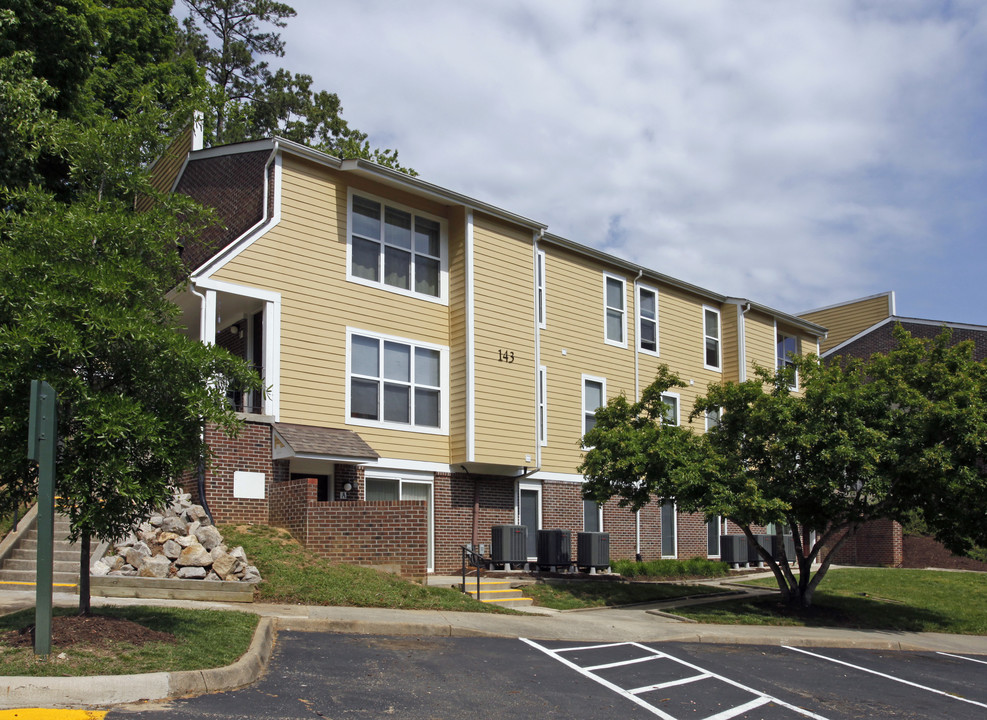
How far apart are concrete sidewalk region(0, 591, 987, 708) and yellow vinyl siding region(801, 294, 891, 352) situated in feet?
84.2

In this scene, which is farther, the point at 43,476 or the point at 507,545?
the point at 507,545

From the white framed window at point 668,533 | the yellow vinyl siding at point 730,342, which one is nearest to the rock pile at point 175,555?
the white framed window at point 668,533

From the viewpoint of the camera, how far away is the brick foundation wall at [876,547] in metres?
31.2

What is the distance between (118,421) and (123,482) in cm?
61

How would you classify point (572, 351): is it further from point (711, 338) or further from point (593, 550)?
point (711, 338)

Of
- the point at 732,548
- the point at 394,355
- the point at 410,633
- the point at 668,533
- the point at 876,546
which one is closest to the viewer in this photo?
the point at 410,633

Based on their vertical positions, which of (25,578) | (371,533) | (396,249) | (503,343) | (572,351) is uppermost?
(396,249)

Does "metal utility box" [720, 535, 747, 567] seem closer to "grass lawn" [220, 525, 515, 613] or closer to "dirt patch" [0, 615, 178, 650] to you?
"grass lawn" [220, 525, 515, 613]

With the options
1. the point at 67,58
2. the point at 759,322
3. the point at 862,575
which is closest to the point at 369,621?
the point at 67,58

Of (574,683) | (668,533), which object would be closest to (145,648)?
(574,683)

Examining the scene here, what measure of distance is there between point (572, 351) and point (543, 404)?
1949mm

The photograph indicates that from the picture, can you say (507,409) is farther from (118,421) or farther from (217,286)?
(118,421)

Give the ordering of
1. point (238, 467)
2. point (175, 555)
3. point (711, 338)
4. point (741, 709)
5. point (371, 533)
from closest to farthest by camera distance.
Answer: point (741, 709) → point (175, 555) → point (371, 533) → point (238, 467) → point (711, 338)

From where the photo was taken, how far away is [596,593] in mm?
18797
